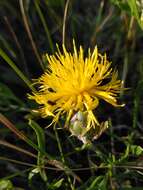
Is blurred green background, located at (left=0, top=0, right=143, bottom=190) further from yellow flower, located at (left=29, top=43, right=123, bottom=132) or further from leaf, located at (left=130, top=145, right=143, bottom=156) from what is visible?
yellow flower, located at (left=29, top=43, right=123, bottom=132)

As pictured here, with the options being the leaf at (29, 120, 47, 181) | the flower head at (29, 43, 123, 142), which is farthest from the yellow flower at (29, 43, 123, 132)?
the leaf at (29, 120, 47, 181)

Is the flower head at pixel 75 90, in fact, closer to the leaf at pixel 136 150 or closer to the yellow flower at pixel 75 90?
the yellow flower at pixel 75 90

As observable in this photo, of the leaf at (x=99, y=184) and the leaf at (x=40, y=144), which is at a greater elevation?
the leaf at (x=40, y=144)

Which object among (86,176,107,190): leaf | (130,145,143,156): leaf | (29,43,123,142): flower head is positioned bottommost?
(86,176,107,190): leaf

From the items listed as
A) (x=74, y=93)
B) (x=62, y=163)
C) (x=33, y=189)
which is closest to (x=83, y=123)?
(x=74, y=93)

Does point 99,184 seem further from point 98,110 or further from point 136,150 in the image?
point 98,110

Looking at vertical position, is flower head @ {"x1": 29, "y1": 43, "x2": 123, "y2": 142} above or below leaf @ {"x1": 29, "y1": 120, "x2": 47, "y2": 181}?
above

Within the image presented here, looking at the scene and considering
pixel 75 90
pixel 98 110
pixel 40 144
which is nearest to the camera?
pixel 75 90

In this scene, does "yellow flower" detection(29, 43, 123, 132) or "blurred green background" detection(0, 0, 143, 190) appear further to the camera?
"blurred green background" detection(0, 0, 143, 190)

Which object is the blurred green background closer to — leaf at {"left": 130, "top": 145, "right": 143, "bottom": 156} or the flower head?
leaf at {"left": 130, "top": 145, "right": 143, "bottom": 156}

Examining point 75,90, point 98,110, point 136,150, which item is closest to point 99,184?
point 136,150

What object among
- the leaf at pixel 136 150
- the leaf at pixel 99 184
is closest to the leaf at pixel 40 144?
the leaf at pixel 99 184

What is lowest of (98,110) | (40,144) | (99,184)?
(99,184)
